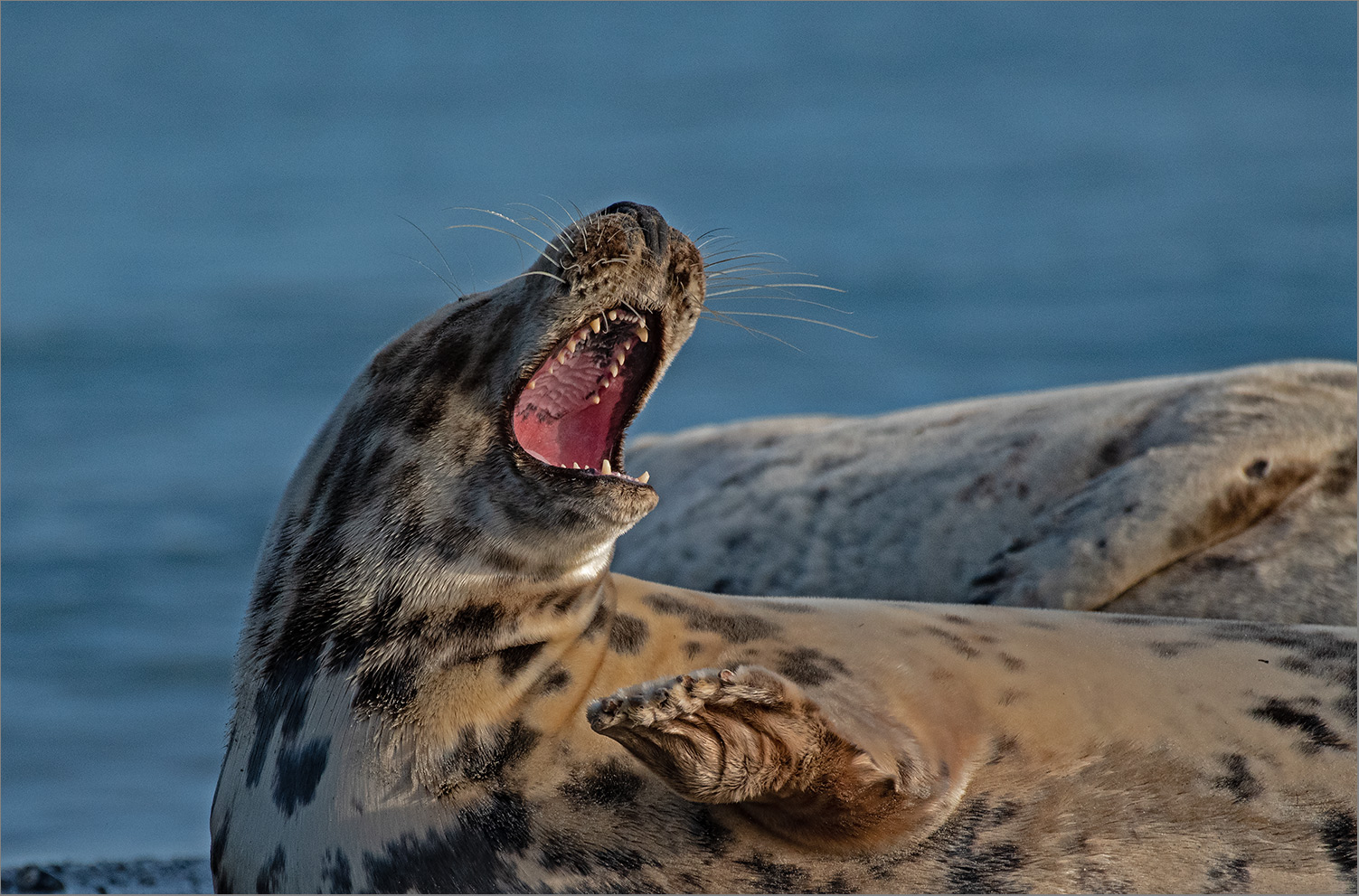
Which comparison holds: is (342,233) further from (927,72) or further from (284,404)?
(927,72)

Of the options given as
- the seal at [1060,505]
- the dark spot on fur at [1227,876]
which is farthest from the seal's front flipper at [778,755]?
the seal at [1060,505]

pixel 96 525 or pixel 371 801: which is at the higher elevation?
pixel 96 525

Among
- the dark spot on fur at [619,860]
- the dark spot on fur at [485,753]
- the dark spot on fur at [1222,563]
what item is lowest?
the dark spot on fur at [619,860]

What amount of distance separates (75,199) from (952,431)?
10.7 m

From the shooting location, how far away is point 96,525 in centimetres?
726

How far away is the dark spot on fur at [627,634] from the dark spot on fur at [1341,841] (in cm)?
117

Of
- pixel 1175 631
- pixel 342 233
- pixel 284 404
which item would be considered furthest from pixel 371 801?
pixel 342 233

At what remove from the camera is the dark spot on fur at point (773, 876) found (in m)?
2.73

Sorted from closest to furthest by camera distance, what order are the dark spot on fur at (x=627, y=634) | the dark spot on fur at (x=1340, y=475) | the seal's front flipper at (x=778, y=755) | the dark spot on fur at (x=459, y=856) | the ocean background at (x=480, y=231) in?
1. the seal's front flipper at (x=778, y=755)
2. the dark spot on fur at (x=459, y=856)
3. the dark spot on fur at (x=627, y=634)
4. the dark spot on fur at (x=1340, y=475)
5. the ocean background at (x=480, y=231)

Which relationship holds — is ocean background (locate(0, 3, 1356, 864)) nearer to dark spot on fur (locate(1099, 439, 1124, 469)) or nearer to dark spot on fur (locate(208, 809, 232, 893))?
dark spot on fur (locate(208, 809, 232, 893))

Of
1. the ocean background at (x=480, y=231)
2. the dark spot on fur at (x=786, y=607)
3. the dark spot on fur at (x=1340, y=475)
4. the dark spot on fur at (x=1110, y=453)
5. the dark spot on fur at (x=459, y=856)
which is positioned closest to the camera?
the dark spot on fur at (x=459, y=856)

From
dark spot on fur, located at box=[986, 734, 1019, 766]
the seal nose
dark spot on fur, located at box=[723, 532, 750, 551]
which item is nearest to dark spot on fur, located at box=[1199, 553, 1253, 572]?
dark spot on fur, located at box=[723, 532, 750, 551]

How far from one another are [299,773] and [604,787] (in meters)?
0.49

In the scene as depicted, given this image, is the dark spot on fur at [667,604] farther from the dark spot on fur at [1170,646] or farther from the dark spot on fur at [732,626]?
the dark spot on fur at [1170,646]
